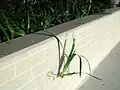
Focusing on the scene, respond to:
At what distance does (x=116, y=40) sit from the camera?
414 centimetres

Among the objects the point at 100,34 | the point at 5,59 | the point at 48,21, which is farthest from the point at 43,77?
the point at 100,34

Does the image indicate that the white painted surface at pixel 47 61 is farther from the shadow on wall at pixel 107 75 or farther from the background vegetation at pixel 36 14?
the background vegetation at pixel 36 14

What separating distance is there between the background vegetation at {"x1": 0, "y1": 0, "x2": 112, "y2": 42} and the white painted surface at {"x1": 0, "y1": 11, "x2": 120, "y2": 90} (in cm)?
30

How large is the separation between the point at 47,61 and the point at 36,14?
2.54 ft

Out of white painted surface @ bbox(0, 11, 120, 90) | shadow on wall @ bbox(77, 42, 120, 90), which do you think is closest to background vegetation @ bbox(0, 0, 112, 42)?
white painted surface @ bbox(0, 11, 120, 90)

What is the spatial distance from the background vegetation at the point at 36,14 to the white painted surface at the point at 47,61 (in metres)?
0.30

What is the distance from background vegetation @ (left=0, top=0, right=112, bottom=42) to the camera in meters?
1.91

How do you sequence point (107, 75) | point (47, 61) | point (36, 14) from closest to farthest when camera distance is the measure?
point (47, 61), point (36, 14), point (107, 75)

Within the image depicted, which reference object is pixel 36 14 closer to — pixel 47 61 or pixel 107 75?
pixel 47 61

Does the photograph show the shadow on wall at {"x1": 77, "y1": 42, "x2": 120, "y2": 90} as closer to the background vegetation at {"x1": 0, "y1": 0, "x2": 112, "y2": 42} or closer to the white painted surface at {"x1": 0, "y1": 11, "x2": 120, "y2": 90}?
the white painted surface at {"x1": 0, "y1": 11, "x2": 120, "y2": 90}

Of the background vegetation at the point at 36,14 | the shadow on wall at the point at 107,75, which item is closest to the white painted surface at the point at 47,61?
the shadow on wall at the point at 107,75

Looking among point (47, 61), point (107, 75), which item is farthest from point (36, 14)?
point (107, 75)

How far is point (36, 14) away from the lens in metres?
2.44

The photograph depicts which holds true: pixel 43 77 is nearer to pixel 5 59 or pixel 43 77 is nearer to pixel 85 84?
pixel 5 59
